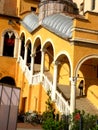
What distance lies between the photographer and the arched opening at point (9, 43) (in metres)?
32.1

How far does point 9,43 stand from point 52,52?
6.10 metres

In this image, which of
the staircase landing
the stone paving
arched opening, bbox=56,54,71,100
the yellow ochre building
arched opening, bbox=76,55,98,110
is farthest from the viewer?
arched opening, bbox=56,54,71,100

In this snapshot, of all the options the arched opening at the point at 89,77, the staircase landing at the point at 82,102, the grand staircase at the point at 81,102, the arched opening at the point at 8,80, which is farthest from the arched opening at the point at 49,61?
the arched opening at the point at 8,80

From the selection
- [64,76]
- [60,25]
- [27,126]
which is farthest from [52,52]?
[27,126]

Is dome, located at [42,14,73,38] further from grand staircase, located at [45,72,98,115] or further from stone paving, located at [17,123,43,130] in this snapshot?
stone paving, located at [17,123,43,130]

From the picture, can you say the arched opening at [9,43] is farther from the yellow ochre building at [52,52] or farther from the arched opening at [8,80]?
the arched opening at [8,80]

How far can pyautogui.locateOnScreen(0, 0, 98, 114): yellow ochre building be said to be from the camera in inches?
797

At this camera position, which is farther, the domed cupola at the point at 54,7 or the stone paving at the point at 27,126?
the domed cupola at the point at 54,7

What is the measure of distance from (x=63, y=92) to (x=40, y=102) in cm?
201

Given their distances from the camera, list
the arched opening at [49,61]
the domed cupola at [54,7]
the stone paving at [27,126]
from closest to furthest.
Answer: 1. the stone paving at [27,126]
2. the arched opening at [49,61]
3. the domed cupola at [54,7]

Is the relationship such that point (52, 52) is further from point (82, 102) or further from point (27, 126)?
point (27, 126)

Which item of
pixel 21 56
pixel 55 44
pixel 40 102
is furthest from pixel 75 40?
pixel 21 56

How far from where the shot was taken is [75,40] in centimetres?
1997

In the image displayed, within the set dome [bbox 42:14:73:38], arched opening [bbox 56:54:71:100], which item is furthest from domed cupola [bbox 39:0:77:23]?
arched opening [bbox 56:54:71:100]
